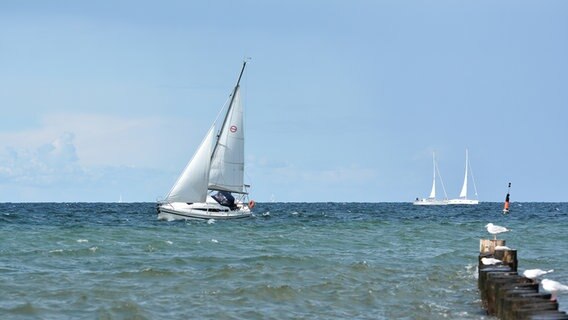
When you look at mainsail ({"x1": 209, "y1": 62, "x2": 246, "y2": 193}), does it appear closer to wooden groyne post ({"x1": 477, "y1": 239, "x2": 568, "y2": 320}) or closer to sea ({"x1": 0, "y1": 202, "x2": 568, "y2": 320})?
sea ({"x1": 0, "y1": 202, "x2": 568, "y2": 320})

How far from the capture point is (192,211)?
195 ft

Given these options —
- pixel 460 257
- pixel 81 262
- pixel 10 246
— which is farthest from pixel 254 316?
pixel 10 246

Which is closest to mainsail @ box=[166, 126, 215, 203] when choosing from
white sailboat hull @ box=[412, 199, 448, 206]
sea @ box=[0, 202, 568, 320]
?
sea @ box=[0, 202, 568, 320]

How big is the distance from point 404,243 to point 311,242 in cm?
409

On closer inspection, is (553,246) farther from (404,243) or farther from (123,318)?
(123,318)

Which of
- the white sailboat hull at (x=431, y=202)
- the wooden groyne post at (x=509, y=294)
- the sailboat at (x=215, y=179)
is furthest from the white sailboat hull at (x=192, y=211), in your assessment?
the white sailboat hull at (x=431, y=202)

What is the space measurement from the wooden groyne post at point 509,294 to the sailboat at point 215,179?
40607 mm

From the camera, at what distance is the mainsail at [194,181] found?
60.5 m

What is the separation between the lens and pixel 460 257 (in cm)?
3045

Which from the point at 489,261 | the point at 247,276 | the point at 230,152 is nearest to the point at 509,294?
the point at 489,261

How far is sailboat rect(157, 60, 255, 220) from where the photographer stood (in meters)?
60.1

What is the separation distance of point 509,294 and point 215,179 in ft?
161

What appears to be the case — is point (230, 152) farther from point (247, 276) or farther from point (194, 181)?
point (247, 276)

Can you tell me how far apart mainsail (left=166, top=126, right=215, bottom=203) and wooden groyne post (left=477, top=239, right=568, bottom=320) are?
41.0 meters
